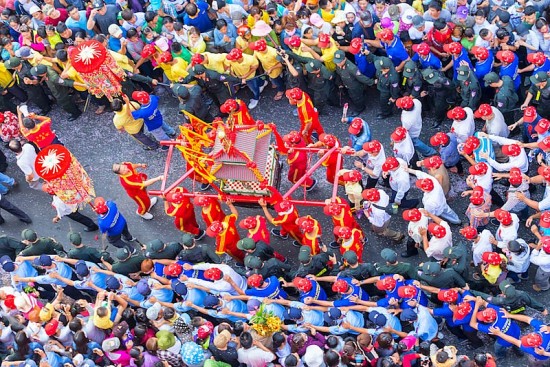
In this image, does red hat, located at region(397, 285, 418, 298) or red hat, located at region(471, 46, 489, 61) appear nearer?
red hat, located at region(397, 285, 418, 298)

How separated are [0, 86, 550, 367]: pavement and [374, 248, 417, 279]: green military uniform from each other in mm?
1626

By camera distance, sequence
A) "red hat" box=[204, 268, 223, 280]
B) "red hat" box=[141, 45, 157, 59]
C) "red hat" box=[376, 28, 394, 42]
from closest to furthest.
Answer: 1. "red hat" box=[204, 268, 223, 280]
2. "red hat" box=[376, 28, 394, 42]
3. "red hat" box=[141, 45, 157, 59]

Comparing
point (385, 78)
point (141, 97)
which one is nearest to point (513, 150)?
point (385, 78)

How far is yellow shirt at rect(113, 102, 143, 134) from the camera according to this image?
14.6m

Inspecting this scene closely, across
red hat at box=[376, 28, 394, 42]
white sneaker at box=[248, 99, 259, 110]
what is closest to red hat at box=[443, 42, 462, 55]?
red hat at box=[376, 28, 394, 42]

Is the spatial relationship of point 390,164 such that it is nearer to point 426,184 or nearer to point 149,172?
point 426,184

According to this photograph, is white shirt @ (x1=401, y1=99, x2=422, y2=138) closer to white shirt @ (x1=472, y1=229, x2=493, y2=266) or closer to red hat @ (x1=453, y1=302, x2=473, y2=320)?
white shirt @ (x1=472, y1=229, x2=493, y2=266)

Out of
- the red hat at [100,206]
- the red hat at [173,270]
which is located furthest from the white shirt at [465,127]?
the red hat at [100,206]

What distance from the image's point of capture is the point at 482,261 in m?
12.1

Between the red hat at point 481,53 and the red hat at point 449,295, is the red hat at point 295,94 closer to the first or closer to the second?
the red hat at point 481,53

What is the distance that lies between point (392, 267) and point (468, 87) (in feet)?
12.4

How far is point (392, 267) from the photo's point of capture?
11812 millimetres

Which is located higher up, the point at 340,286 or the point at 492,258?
the point at 492,258

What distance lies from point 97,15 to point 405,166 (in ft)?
23.8
